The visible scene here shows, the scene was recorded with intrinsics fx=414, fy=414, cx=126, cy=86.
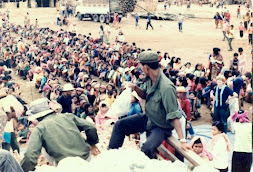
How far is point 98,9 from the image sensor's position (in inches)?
1414

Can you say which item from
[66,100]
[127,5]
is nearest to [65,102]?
[66,100]

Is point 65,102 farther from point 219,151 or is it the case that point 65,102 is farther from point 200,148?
point 219,151

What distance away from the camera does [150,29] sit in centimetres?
3316

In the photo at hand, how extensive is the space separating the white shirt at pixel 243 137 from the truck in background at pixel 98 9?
1170 inches

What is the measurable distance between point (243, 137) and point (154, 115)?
7.82 feet

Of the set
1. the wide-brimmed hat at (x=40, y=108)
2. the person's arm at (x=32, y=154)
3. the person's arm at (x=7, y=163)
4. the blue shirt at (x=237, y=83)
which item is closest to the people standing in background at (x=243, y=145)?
the wide-brimmed hat at (x=40, y=108)

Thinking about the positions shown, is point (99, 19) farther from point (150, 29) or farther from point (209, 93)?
point (209, 93)

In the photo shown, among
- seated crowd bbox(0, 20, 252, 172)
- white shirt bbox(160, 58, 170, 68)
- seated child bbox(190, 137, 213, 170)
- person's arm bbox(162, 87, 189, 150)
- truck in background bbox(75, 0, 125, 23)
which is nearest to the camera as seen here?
person's arm bbox(162, 87, 189, 150)

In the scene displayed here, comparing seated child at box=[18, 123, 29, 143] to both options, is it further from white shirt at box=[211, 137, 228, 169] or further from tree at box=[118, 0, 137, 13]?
tree at box=[118, 0, 137, 13]

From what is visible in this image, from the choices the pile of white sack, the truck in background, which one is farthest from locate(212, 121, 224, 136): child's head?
the truck in background

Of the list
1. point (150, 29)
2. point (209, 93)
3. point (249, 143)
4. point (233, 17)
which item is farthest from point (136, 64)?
point (233, 17)

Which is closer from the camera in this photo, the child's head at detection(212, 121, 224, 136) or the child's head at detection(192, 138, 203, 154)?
the child's head at detection(192, 138, 203, 154)

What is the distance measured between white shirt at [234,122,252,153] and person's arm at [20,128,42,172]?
131 inches

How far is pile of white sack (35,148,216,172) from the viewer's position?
327cm
